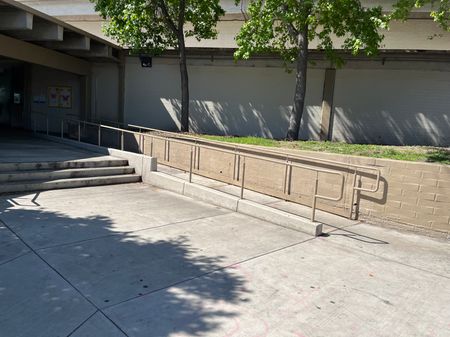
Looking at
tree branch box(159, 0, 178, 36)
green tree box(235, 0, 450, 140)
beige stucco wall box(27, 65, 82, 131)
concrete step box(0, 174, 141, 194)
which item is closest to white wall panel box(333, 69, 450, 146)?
green tree box(235, 0, 450, 140)

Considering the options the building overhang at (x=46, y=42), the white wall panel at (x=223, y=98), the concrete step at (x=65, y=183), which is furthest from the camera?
the white wall panel at (x=223, y=98)

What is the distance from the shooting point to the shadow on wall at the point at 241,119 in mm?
12945

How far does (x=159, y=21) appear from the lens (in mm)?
12664

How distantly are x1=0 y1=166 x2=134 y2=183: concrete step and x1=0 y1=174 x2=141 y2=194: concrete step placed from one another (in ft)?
0.38

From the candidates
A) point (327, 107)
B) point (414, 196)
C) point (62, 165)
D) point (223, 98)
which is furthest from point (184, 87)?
point (414, 196)

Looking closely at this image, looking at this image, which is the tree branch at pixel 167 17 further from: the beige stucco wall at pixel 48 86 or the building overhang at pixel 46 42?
the beige stucco wall at pixel 48 86

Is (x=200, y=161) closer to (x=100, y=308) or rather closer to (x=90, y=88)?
(x=100, y=308)

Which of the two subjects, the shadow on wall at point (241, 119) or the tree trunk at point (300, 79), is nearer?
the tree trunk at point (300, 79)

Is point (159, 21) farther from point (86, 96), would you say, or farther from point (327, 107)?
point (327, 107)

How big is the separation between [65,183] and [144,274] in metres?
4.87

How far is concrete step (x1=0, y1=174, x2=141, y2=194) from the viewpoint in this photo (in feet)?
25.2

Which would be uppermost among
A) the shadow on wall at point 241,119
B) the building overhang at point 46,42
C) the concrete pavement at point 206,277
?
the building overhang at point 46,42

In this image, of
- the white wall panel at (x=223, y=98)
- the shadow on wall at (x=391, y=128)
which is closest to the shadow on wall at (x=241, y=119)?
the white wall panel at (x=223, y=98)

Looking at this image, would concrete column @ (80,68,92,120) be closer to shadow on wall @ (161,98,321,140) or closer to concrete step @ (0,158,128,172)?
shadow on wall @ (161,98,321,140)
